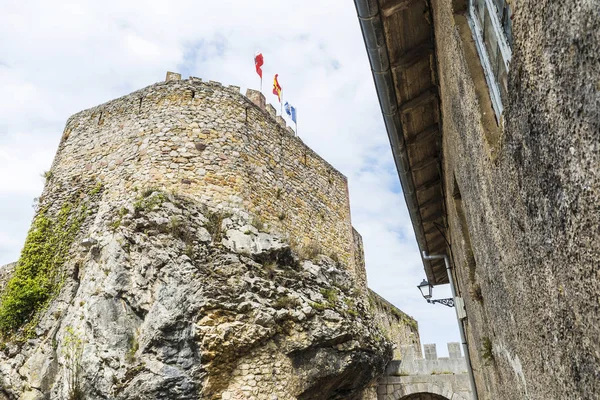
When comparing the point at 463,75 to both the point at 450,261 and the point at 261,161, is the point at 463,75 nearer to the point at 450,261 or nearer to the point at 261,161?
the point at 450,261

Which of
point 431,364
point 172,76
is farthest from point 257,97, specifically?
point 431,364

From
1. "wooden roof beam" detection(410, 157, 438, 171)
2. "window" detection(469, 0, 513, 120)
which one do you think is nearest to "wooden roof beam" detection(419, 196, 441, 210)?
"wooden roof beam" detection(410, 157, 438, 171)

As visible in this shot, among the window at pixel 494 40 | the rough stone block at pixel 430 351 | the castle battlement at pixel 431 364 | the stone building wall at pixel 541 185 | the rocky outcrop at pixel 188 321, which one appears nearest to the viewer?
the stone building wall at pixel 541 185

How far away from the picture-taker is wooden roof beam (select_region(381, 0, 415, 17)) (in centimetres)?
377

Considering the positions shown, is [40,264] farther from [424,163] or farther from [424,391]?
[424,391]

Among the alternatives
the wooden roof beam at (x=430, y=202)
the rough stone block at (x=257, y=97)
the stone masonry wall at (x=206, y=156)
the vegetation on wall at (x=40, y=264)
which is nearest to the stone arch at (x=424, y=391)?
the stone masonry wall at (x=206, y=156)

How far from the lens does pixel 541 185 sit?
1.80 metres

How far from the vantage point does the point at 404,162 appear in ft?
17.5

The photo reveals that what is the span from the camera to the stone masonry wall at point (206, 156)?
9.48 metres

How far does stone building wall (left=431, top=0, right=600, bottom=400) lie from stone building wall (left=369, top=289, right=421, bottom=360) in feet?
44.6

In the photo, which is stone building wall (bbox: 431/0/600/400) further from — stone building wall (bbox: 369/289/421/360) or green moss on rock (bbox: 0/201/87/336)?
stone building wall (bbox: 369/289/421/360)

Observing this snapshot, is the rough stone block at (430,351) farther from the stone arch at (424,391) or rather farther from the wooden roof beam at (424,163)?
the wooden roof beam at (424,163)

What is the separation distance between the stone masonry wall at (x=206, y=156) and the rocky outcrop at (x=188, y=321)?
71 cm

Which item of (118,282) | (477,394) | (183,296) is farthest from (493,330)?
(118,282)
